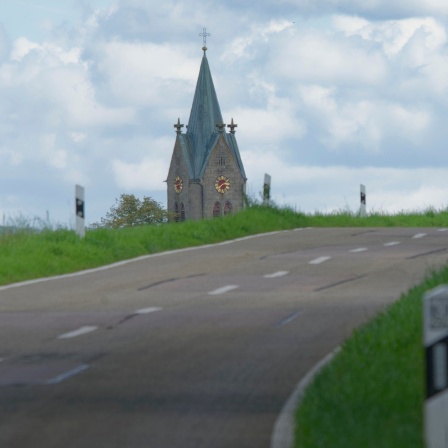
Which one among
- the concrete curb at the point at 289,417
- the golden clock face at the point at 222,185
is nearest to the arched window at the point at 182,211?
the golden clock face at the point at 222,185

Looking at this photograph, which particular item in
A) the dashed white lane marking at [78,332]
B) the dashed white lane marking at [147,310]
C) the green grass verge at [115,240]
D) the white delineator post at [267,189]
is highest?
the white delineator post at [267,189]

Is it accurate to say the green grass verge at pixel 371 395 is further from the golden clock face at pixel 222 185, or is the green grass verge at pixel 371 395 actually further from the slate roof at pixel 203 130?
the golden clock face at pixel 222 185

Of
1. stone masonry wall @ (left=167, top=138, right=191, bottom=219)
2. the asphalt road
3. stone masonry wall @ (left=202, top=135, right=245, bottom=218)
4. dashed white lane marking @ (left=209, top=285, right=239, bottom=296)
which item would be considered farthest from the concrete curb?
stone masonry wall @ (left=202, top=135, right=245, bottom=218)

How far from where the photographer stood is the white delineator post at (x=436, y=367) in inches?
297

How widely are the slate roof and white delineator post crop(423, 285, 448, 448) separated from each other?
155091 mm

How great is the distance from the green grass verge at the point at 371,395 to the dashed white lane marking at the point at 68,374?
2.28 m

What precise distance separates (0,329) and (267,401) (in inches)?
212

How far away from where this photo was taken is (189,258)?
81.7ft

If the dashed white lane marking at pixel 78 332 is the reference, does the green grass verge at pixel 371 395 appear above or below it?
Result: below

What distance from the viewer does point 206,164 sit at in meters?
168

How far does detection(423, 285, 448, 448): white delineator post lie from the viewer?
24.7 ft

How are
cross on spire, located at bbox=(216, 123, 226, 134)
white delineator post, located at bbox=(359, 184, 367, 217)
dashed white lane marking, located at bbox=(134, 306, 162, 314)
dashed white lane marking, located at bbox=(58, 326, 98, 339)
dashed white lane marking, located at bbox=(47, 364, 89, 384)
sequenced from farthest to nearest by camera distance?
cross on spire, located at bbox=(216, 123, 226, 134) → white delineator post, located at bbox=(359, 184, 367, 217) → dashed white lane marking, located at bbox=(134, 306, 162, 314) → dashed white lane marking, located at bbox=(58, 326, 98, 339) → dashed white lane marking, located at bbox=(47, 364, 89, 384)

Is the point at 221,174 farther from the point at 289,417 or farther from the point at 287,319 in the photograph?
the point at 289,417

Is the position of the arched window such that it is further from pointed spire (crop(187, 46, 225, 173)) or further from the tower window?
the tower window
